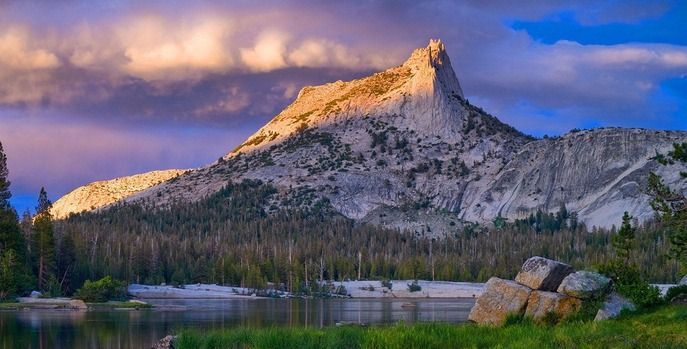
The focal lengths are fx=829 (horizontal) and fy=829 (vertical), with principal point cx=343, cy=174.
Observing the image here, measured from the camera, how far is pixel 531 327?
40.8 metres

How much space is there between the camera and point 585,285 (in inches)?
1793

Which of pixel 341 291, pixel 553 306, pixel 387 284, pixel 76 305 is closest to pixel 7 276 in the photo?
pixel 76 305

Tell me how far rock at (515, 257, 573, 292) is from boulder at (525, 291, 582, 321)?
4.01ft

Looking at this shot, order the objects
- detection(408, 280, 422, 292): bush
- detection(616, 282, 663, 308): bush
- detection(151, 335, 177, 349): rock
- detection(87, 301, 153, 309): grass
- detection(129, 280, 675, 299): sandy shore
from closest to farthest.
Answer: detection(616, 282, 663, 308): bush, detection(151, 335, 177, 349): rock, detection(87, 301, 153, 309): grass, detection(129, 280, 675, 299): sandy shore, detection(408, 280, 422, 292): bush

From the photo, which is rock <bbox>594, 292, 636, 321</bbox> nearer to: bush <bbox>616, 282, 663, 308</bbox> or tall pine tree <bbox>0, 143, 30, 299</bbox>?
bush <bbox>616, 282, 663, 308</bbox>

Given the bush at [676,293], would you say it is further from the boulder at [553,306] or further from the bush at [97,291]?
the bush at [97,291]

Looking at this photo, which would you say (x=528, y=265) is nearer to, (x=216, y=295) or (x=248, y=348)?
(x=248, y=348)

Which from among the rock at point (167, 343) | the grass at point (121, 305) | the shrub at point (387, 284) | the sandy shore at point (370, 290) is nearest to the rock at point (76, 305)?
the grass at point (121, 305)

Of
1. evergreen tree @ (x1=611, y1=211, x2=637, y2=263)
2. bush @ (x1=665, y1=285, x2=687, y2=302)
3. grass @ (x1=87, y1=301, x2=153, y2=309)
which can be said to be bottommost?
grass @ (x1=87, y1=301, x2=153, y2=309)

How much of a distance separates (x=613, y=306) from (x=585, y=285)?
1.96 metres

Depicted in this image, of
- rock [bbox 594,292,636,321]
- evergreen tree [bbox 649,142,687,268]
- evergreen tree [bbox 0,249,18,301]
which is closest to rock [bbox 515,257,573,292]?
rock [bbox 594,292,636,321]

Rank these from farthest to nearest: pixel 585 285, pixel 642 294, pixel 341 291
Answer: pixel 341 291
pixel 585 285
pixel 642 294

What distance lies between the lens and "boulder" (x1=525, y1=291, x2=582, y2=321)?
45281 mm

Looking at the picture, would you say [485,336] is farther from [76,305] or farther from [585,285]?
[76,305]
